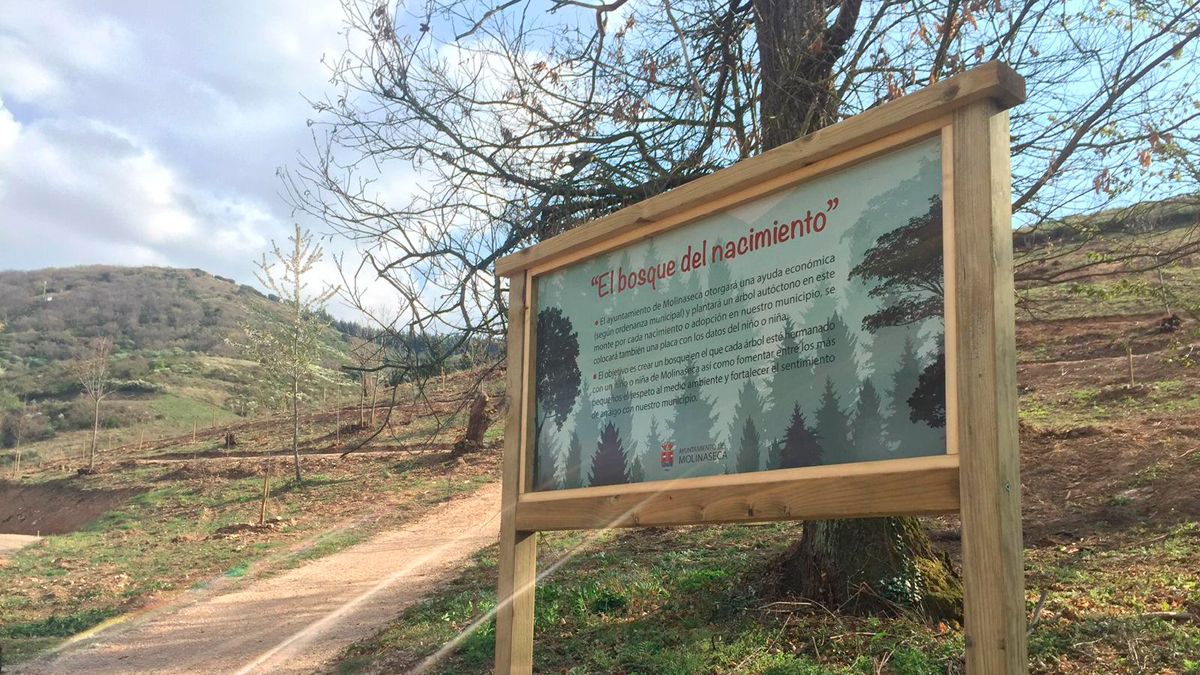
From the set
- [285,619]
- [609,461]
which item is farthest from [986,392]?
[285,619]

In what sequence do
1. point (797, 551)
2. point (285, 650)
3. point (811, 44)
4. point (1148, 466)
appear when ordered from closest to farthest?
1. point (811, 44)
2. point (797, 551)
3. point (285, 650)
4. point (1148, 466)

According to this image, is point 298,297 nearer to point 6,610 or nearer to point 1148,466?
point 6,610

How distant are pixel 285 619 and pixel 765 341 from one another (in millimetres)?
7679

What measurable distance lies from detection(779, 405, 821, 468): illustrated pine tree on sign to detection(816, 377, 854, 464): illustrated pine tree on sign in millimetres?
32

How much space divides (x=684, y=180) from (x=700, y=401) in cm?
381

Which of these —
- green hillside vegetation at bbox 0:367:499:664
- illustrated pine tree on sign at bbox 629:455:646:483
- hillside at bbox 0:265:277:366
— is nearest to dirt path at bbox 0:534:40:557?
green hillside vegetation at bbox 0:367:499:664

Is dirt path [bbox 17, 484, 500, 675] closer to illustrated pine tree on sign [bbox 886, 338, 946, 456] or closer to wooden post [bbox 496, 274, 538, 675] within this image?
wooden post [bbox 496, 274, 538, 675]

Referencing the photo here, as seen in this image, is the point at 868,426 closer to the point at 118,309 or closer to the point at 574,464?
the point at 574,464

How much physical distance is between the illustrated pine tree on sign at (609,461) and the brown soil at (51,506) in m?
21.2

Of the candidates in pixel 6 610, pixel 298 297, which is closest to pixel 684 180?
pixel 6 610

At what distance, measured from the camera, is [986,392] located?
232cm

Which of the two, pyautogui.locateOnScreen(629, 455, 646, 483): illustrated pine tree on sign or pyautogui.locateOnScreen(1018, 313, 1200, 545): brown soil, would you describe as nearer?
pyautogui.locateOnScreen(629, 455, 646, 483): illustrated pine tree on sign

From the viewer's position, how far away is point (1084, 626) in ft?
14.9

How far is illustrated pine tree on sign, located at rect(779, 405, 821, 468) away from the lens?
A: 109 inches
